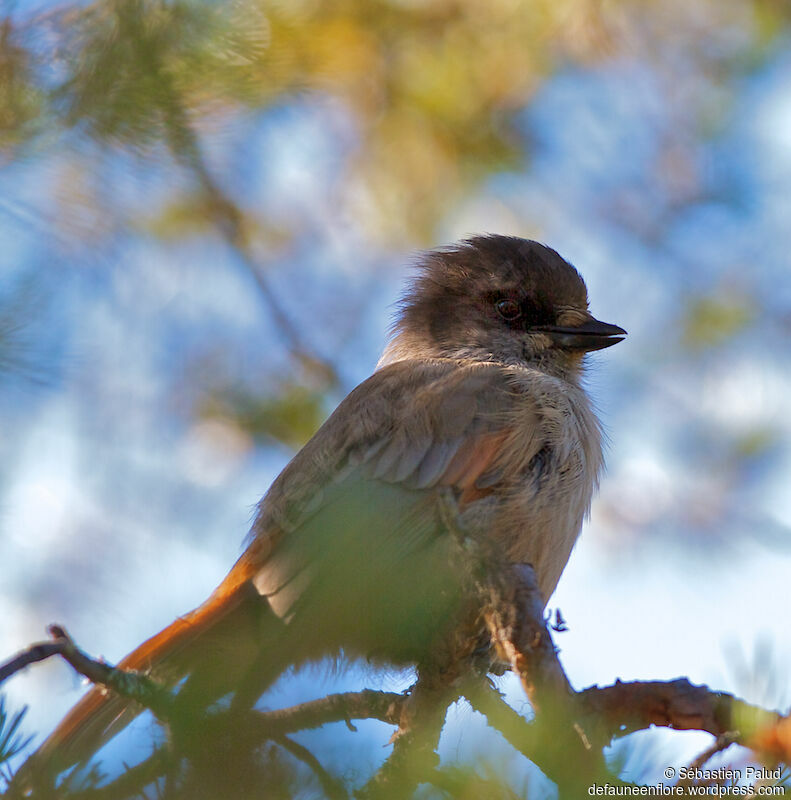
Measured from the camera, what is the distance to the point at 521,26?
6.70 m

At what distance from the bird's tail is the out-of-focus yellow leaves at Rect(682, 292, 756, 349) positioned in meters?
3.75

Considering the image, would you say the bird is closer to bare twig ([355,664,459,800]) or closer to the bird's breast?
the bird's breast

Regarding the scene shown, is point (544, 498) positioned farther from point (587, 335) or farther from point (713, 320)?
point (713, 320)

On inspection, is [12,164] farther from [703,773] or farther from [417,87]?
[417,87]

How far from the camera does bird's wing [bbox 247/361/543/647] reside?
357 cm

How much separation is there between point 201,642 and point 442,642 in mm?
830

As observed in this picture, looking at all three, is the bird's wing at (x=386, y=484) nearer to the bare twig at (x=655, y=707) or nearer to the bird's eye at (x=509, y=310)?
the bird's eye at (x=509, y=310)

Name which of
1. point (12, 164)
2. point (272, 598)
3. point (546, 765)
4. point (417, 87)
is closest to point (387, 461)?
point (272, 598)

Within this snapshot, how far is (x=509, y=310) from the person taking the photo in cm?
492

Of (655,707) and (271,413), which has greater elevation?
(271,413)

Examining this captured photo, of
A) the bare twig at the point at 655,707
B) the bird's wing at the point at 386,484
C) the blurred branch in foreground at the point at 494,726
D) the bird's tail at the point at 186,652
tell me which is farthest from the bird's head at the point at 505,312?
the bare twig at the point at 655,707

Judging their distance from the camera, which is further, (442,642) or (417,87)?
(417,87)

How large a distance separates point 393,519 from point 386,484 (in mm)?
177

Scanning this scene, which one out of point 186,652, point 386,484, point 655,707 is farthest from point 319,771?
point 386,484
